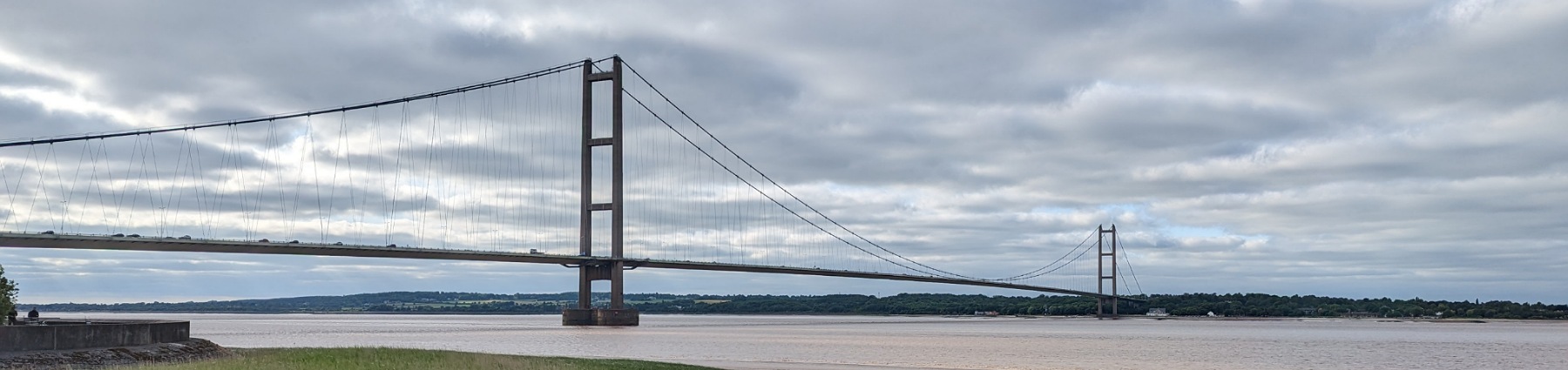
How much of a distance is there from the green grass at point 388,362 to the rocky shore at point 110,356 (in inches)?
37.5

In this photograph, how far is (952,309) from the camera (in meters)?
168

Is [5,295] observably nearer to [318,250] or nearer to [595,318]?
[318,250]

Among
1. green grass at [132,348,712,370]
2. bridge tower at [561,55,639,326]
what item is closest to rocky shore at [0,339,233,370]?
green grass at [132,348,712,370]

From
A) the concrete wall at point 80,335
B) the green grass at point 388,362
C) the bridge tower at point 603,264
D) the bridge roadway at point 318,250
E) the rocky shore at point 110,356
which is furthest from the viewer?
the bridge tower at point 603,264

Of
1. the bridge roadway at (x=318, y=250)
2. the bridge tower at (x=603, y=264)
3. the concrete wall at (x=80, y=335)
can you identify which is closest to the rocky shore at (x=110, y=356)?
the concrete wall at (x=80, y=335)

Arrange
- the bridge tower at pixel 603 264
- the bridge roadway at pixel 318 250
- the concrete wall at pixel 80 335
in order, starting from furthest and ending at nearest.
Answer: the bridge tower at pixel 603 264 < the bridge roadway at pixel 318 250 < the concrete wall at pixel 80 335

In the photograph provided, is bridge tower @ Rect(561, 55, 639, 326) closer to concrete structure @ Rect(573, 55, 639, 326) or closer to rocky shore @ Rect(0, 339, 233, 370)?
concrete structure @ Rect(573, 55, 639, 326)

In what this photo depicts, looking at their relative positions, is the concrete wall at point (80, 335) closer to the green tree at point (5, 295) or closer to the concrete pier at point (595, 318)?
the green tree at point (5, 295)

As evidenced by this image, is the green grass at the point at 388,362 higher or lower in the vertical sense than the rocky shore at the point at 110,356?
lower

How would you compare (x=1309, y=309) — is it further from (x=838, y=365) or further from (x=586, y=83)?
(x=838, y=365)

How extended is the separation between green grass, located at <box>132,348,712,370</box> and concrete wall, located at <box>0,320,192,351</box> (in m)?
1.58

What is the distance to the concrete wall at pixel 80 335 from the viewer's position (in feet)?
67.4

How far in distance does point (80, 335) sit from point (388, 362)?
506 centimetres

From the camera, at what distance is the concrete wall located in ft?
67.4
